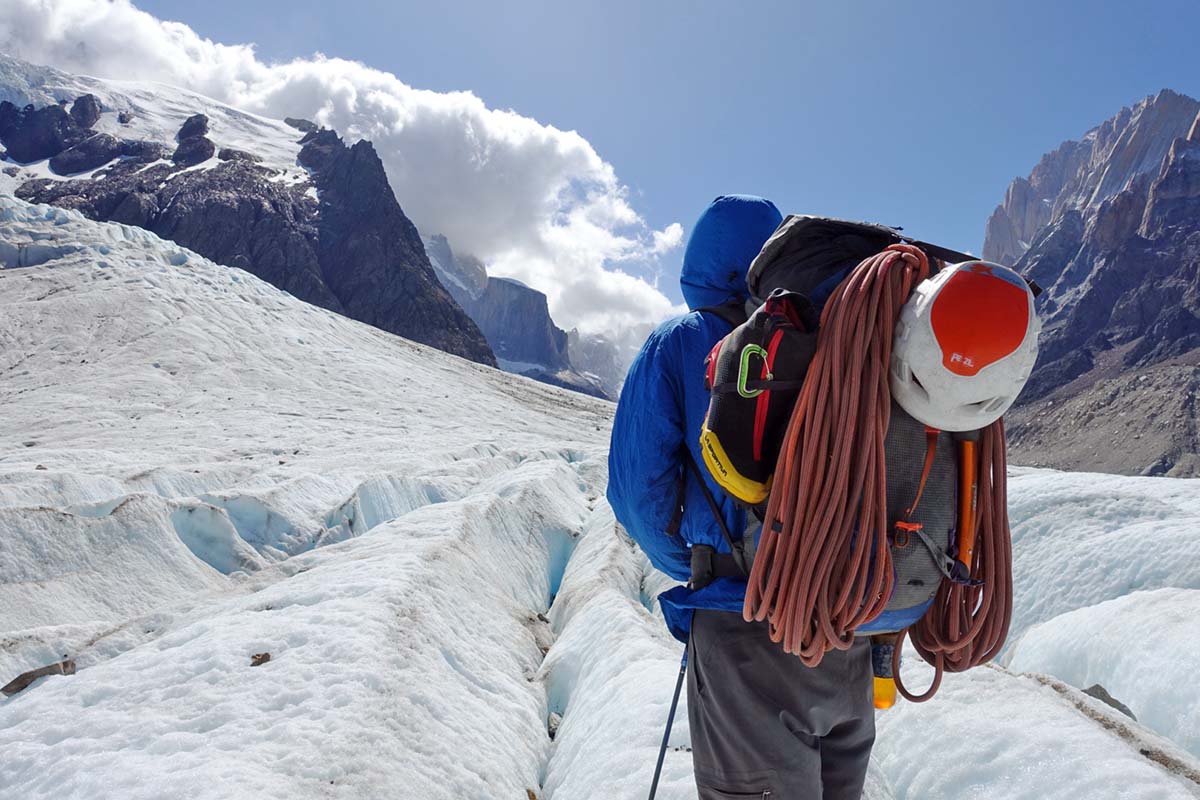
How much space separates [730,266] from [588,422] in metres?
49.9

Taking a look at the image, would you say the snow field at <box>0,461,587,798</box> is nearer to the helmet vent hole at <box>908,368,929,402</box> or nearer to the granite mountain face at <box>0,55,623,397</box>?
the helmet vent hole at <box>908,368,929,402</box>

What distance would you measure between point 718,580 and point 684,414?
752 mm

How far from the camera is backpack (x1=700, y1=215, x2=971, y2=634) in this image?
244cm

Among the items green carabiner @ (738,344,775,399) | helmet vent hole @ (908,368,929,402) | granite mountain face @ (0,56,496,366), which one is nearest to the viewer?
helmet vent hole @ (908,368,929,402)

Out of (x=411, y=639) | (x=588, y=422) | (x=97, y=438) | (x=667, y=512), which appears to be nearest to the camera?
(x=667, y=512)

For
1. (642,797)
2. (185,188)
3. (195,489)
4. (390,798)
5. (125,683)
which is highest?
(185,188)

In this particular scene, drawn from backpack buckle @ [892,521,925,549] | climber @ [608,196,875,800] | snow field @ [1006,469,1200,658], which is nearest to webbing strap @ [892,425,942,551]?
A: backpack buckle @ [892,521,925,549]

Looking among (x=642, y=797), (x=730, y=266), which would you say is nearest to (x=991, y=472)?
(x=730, y=266)

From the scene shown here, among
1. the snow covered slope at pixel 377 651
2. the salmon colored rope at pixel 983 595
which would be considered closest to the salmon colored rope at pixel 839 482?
the salmon colored rope at pixel 983 595

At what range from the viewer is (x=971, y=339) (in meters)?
2.10

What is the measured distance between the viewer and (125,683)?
5.66m

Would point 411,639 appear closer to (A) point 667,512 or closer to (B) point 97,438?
(A) point 667,512

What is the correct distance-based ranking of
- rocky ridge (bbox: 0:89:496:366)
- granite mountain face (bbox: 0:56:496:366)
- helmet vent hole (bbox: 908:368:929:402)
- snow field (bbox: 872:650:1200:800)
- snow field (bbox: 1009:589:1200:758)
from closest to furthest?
1. helmet vent hole (bbox: 908:368:929:402)
2. snow field (bbox: 872:650:1200:800)
3. snow field (bbox: 1009:589:1200:758)
4. rocky ridge (bbox: 0:89:496:366)
5. granite mountain face (bbox: 0:56:496:366)

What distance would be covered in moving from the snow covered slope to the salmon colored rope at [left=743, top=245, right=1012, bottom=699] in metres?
3.08
